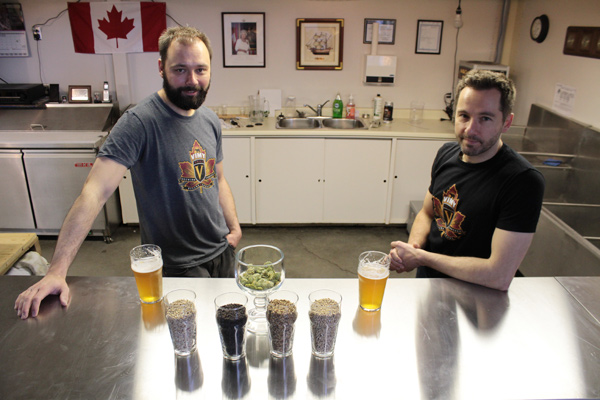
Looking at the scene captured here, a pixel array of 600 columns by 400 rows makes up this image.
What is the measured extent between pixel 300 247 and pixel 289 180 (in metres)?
0.62

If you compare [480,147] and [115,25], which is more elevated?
[115,25]

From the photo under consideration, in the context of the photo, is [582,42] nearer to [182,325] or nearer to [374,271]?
[374,271]

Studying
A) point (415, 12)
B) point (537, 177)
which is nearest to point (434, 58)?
point (415, 12)

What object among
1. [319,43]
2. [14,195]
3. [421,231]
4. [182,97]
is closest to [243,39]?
[319,43]

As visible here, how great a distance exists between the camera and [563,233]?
2.43 m

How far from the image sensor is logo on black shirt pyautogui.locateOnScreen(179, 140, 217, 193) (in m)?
1.80

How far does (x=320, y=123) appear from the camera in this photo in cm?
432

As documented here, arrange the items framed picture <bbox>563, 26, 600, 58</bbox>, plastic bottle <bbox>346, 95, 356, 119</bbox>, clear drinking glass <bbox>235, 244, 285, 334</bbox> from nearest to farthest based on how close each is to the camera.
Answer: clear drinking glass <bbox>235, 244, 285, 334</bbox>, framed picture <bbox>563, 26, 600, 58</bbox>, plastic bottle <bbox>346, 95, 356, 119</bbox>

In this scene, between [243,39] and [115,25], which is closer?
[115,25]

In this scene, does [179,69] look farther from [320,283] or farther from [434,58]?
[434,58]

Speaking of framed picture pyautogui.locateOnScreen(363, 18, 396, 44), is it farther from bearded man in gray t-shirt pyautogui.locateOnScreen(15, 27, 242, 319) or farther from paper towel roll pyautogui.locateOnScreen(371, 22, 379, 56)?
bearded man in gray t-shirt pyautogui.locateOnScreen(15, 27, 242, 319)

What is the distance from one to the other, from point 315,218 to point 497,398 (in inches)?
126

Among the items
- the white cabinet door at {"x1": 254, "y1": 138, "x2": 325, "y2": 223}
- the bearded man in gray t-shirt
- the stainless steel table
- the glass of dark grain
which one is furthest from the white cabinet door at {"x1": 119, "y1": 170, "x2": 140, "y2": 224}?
the glass of dark grain

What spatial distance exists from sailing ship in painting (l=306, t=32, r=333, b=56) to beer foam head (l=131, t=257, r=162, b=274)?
343 centimetres
